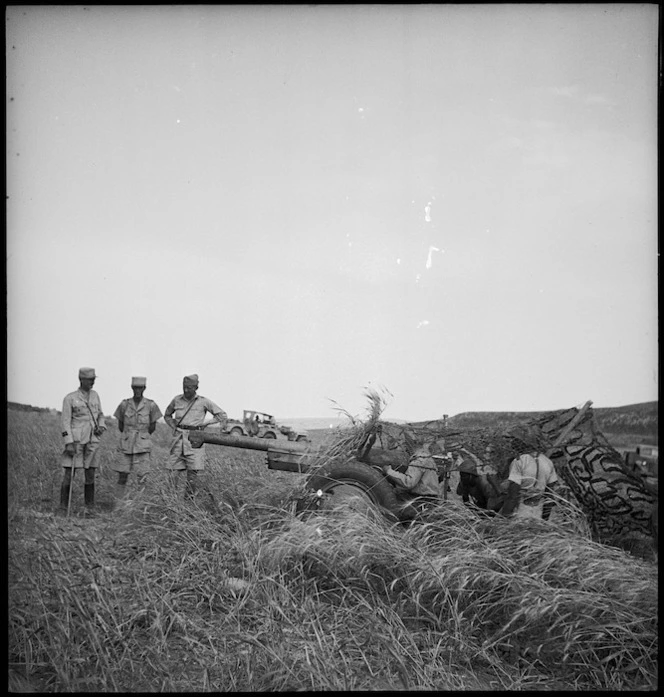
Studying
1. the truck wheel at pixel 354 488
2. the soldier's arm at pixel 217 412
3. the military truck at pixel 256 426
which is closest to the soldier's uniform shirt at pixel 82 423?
the soldier's arm at pixel 217 412

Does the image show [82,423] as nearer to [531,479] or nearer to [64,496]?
[64,496]

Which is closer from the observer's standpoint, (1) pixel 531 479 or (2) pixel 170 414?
(1) pixel 531 479

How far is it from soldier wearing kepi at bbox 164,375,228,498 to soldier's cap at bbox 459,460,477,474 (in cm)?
229

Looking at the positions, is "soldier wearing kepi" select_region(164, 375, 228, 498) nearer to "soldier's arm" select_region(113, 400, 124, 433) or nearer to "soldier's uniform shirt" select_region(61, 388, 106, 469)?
"soldier's arm" select_region(113, 400, 124, 433)

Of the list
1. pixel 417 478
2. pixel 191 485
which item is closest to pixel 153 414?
pixel 191 485

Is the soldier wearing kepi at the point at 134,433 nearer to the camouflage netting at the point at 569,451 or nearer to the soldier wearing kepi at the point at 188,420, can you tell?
the soldier wearing kepi at the point at 188,420

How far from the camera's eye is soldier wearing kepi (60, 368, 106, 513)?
595 centimetres

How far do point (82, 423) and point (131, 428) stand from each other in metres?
0.46

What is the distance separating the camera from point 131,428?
249 inches

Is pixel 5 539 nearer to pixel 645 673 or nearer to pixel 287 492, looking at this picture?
pixel 287 492

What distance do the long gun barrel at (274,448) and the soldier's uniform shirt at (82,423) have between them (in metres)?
1.13

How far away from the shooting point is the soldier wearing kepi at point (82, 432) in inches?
234

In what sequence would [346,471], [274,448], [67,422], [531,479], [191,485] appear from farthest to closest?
1. [67,422]
2. [191,485]
3. [274,448]
4. [346,471]
5. [531,479]

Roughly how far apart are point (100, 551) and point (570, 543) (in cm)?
352
